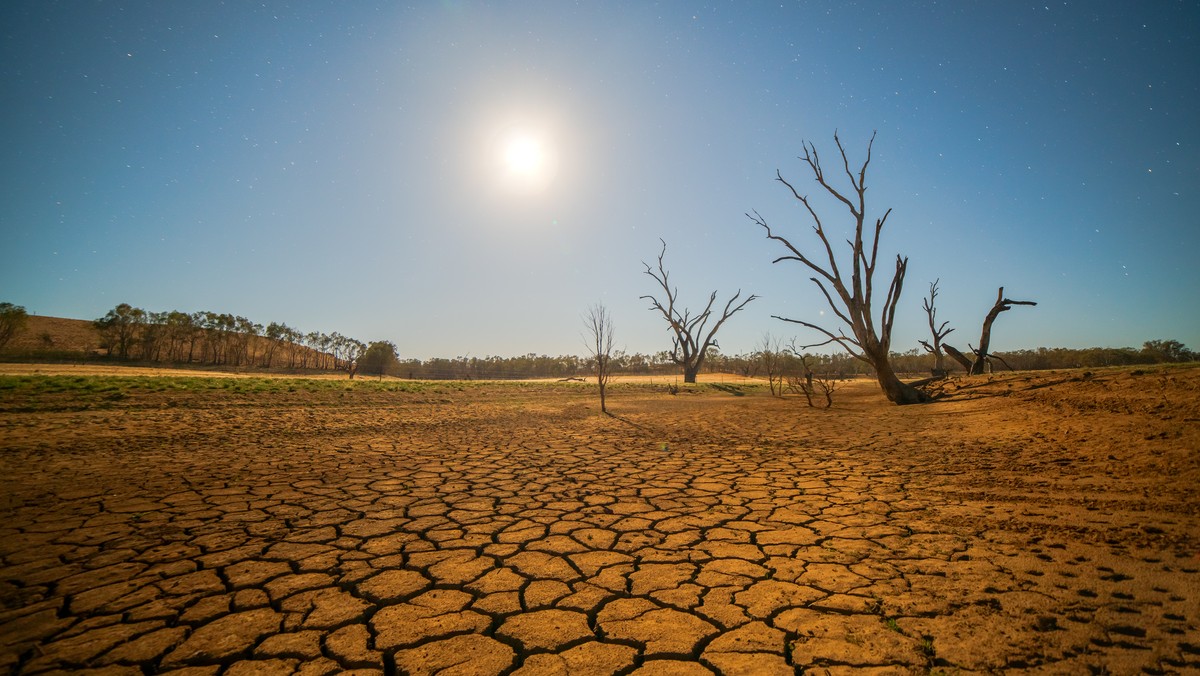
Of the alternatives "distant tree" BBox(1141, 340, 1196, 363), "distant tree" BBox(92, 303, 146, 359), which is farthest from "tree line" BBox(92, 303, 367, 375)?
"distant tree" BBox(1141, 340, 1196, 363)

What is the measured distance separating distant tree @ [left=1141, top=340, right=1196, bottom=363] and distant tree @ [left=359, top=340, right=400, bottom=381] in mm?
61334

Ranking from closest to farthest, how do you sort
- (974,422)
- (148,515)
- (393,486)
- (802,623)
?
(802,623) < (148,515) < (393,486) < (974,422)

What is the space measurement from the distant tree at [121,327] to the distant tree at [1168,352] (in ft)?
272

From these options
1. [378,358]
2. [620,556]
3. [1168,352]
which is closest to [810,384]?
[620,556]

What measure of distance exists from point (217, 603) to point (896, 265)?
13888 mm

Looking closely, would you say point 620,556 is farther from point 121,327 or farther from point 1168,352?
point 121,327

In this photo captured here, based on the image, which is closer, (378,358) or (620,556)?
(620,556)

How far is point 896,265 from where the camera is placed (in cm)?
1133

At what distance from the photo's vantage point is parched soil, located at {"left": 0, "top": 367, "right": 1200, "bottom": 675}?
1.88 meters

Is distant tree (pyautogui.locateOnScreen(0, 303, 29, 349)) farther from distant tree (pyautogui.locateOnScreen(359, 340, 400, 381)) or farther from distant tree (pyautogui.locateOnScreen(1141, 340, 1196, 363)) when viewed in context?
distant tree (pyautogui.locateOnScreen(1141, 340, 1196, 363))

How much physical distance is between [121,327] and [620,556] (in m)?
59.7

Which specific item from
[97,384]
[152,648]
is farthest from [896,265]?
[97,384]

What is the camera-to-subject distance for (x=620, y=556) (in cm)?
295

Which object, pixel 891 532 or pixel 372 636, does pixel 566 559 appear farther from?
pixel 891 532
